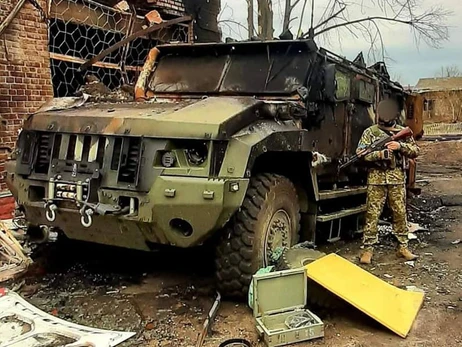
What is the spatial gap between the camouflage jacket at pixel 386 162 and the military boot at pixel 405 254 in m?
0.69

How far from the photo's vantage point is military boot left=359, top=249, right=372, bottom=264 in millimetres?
5535

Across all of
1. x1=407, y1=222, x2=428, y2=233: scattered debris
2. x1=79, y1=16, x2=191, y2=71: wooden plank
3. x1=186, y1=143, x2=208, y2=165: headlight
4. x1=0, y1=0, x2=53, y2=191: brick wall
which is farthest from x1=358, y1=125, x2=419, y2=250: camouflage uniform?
x1=0, y1=0, x2=53, y2=191: brick wall

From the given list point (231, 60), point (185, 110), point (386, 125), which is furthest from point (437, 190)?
point (185, 110)

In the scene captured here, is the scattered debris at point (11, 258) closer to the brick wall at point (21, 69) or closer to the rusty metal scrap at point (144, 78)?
the rusty metal scrap at point (144, 78)

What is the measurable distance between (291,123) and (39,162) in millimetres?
2044

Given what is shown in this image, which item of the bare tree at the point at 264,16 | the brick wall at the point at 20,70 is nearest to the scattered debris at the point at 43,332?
the brick wall at the point at 20,70

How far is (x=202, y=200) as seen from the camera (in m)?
3.83

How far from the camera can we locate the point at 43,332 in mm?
3664

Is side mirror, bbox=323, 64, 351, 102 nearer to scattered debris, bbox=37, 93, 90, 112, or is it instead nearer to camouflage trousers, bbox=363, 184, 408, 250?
camouflage trousers, bbox=363, 184, 408, 250

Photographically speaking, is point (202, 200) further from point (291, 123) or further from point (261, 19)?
point (261, 19)

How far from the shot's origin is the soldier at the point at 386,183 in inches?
217

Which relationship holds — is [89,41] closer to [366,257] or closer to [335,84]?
[335,84]

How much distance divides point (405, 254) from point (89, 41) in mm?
5690

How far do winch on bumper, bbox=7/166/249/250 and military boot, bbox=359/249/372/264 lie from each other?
209 cm
